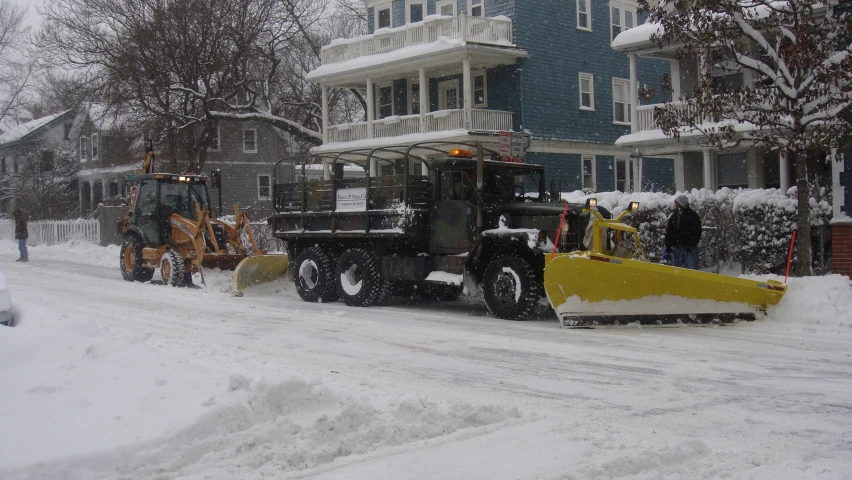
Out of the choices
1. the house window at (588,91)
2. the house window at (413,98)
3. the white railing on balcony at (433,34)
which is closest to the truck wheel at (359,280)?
the white railing on balcony at (433,34)

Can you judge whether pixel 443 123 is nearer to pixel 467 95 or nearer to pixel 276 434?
pixel 467 95

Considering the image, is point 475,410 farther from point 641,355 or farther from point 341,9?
point 341,9

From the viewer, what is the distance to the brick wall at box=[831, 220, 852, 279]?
1492 centimetres

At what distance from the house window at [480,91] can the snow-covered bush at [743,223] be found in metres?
13.7

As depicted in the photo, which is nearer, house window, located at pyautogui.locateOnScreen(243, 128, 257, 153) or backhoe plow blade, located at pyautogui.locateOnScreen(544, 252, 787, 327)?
backhoe plow blade, located at pyautogui.locateOnScreen(544, 252, 787, 327)

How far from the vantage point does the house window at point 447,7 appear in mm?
31203

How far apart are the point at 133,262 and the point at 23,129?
49.4m

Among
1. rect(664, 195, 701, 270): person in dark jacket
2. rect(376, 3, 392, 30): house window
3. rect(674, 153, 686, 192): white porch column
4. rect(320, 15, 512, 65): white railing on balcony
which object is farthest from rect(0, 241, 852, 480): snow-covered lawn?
rect(376, 3, 392, 30): house window

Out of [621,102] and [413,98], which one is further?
[621,102]

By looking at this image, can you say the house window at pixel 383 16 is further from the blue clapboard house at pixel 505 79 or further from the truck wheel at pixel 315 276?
the truck wheel at pixel 315 276

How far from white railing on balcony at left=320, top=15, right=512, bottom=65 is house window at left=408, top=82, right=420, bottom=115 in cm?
206

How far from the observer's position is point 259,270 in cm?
1689

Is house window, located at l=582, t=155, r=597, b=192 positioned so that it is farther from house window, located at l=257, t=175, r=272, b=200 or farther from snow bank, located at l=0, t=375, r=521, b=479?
snow bank, located at l=0, t=375, r=521, b=479

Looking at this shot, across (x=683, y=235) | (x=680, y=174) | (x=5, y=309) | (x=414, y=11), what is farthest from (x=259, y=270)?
(x=414, y=11)
